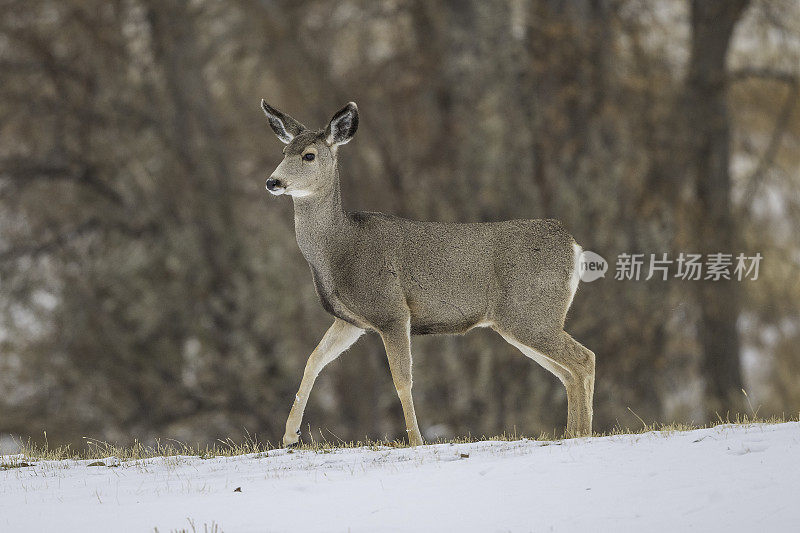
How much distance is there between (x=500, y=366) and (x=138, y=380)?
5997mm

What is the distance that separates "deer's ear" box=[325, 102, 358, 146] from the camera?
9305 millimetres

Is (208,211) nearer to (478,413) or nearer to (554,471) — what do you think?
(478,413)

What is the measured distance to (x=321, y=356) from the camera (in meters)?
9.66

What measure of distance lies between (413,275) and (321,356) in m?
0.99

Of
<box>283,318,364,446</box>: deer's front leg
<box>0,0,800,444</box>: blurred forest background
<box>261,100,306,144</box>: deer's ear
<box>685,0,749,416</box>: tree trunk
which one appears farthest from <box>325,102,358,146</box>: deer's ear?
<box>685,0,749,416</box>: tree trunk

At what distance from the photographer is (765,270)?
21.6 metres

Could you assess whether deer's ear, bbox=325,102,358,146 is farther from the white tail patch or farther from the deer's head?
the white tail patch

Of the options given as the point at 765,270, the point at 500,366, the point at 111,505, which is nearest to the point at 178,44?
the point at 500,366

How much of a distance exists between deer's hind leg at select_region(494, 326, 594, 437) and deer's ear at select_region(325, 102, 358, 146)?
6.12 ft

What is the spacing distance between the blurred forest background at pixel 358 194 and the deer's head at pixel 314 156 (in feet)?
31.1

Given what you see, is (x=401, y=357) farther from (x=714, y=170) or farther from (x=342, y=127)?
(x=714, y=170)

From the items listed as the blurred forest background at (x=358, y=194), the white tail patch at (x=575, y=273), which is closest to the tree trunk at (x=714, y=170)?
the blurred forest background at (x=358, y=194)

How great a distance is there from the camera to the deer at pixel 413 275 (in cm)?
919

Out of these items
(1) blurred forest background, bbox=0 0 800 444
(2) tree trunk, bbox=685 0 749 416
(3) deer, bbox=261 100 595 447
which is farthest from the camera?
(2) tree trunk, bbox=685 0 749 416
